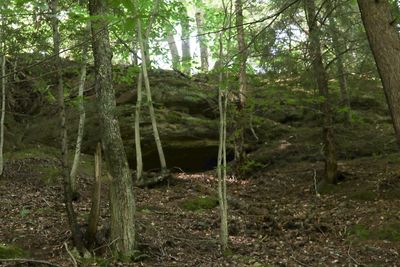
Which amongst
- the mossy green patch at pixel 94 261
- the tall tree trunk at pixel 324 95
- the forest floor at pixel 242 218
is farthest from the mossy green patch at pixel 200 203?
the mossy green patch at pixel 94 261

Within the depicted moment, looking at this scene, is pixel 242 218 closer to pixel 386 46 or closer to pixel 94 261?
pixel 94 261

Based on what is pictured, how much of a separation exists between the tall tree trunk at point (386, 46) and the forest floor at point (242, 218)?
3315 mm

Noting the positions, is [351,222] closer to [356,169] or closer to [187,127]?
[356,169]

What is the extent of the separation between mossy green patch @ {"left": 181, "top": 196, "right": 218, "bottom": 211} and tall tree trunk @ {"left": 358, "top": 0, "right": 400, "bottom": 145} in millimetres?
6757

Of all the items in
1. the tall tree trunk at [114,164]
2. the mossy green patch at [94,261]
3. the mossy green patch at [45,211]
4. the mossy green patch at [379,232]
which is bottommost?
the mossy green patch at [379,232]

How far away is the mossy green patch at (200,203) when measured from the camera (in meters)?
11.1

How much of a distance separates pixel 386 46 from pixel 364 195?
6.22 meters

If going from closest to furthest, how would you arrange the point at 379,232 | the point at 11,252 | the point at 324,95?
the point at 11,252 < the point at 379,232 < the point at 324,95

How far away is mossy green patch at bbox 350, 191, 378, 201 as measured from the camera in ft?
34.0

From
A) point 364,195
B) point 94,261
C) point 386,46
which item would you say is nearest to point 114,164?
point 94,261

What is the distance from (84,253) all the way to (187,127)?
366 inches

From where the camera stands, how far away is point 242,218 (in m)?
10.2

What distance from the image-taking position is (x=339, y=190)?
11312 mm

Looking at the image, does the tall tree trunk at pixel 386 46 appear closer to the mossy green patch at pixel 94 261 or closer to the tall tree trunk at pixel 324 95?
the mossy green patch at pixel 94 261
